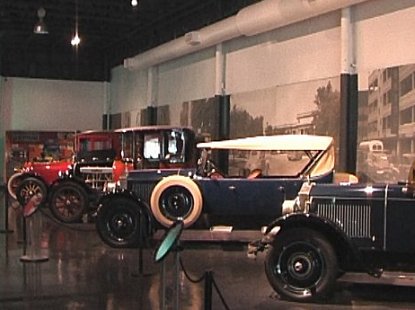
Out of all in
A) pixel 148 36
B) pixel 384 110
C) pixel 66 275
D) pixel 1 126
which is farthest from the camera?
pixel 1 126

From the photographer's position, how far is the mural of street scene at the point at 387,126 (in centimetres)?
1138

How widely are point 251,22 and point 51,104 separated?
13779 mm

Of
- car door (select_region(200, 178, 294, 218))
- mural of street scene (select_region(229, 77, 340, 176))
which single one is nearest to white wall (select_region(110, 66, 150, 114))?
mural of street scene (select_region(229, 77, 340, 176))

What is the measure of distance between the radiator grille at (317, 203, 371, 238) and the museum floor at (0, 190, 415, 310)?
562 millimetres

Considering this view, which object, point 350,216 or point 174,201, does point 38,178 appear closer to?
point 174,201

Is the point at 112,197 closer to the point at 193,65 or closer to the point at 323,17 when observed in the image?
the point at 323,17

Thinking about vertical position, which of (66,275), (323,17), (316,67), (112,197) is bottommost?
(66,275)

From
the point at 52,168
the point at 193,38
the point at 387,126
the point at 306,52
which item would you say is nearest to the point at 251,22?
the point at 306,52

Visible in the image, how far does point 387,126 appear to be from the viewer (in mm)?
11828

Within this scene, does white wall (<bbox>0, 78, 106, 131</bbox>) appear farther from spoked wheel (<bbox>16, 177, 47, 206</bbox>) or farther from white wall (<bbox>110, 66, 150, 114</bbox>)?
spoked wheel (<bbox>16, 177, 47, 206</bbox>)

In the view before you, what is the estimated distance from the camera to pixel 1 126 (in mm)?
25750

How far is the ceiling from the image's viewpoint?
18094 mm

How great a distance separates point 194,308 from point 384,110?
20.9ft

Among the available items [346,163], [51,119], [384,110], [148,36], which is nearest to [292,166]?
[346,163]
